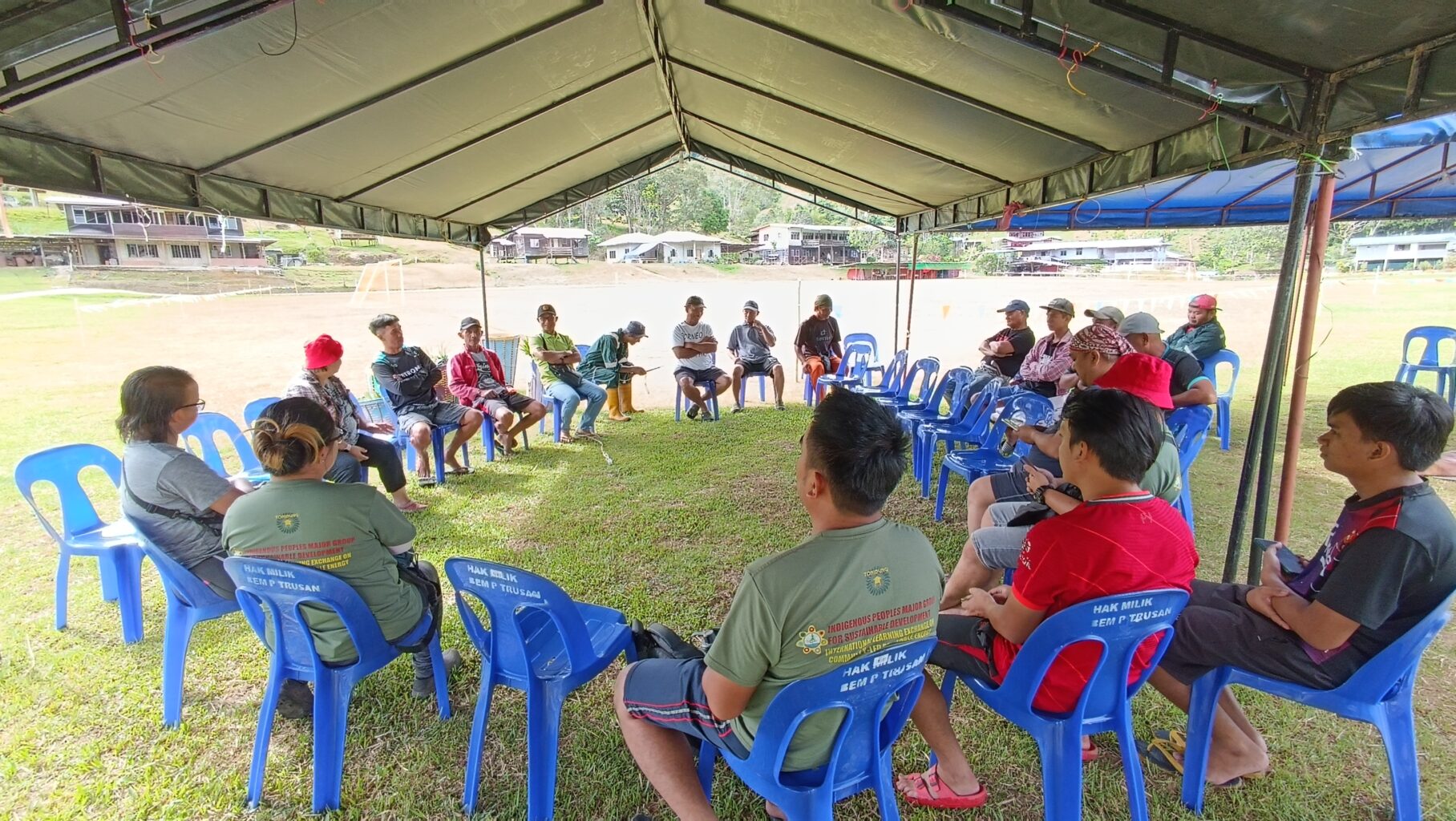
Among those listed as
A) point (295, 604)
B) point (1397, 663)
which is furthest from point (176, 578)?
point (1397, 663)

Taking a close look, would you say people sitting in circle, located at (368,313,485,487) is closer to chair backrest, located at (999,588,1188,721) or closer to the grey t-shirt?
the grey t-shirt

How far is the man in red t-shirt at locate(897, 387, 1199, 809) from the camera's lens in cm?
169

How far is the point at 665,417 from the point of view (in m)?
7.75

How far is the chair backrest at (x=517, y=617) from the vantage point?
1.75 meters

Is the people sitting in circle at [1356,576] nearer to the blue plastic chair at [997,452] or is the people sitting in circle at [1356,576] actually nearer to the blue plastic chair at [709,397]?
the blue plastic chair at [997,452]

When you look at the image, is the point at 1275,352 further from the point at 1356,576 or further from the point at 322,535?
the point at 322,535

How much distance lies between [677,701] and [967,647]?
91 centimetres

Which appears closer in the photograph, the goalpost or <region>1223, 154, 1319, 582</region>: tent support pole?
<region>1223, 154, 1319, 582</region>: tent support pole

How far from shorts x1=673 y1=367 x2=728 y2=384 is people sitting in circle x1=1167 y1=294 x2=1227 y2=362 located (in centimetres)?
457

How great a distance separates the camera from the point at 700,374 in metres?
7.63

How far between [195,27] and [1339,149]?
14.4 ft

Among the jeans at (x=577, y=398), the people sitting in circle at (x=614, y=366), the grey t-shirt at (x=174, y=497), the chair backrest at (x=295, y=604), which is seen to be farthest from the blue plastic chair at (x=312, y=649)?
the people sitting in circle at (x=614, y=366)

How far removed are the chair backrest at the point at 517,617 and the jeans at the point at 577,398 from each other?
460 centimetres

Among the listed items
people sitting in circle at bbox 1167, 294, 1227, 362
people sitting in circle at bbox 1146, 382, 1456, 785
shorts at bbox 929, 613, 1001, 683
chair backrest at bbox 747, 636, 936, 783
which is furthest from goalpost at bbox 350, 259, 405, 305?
people sitting in circle at bbox 1146, 382, 1456, 785
